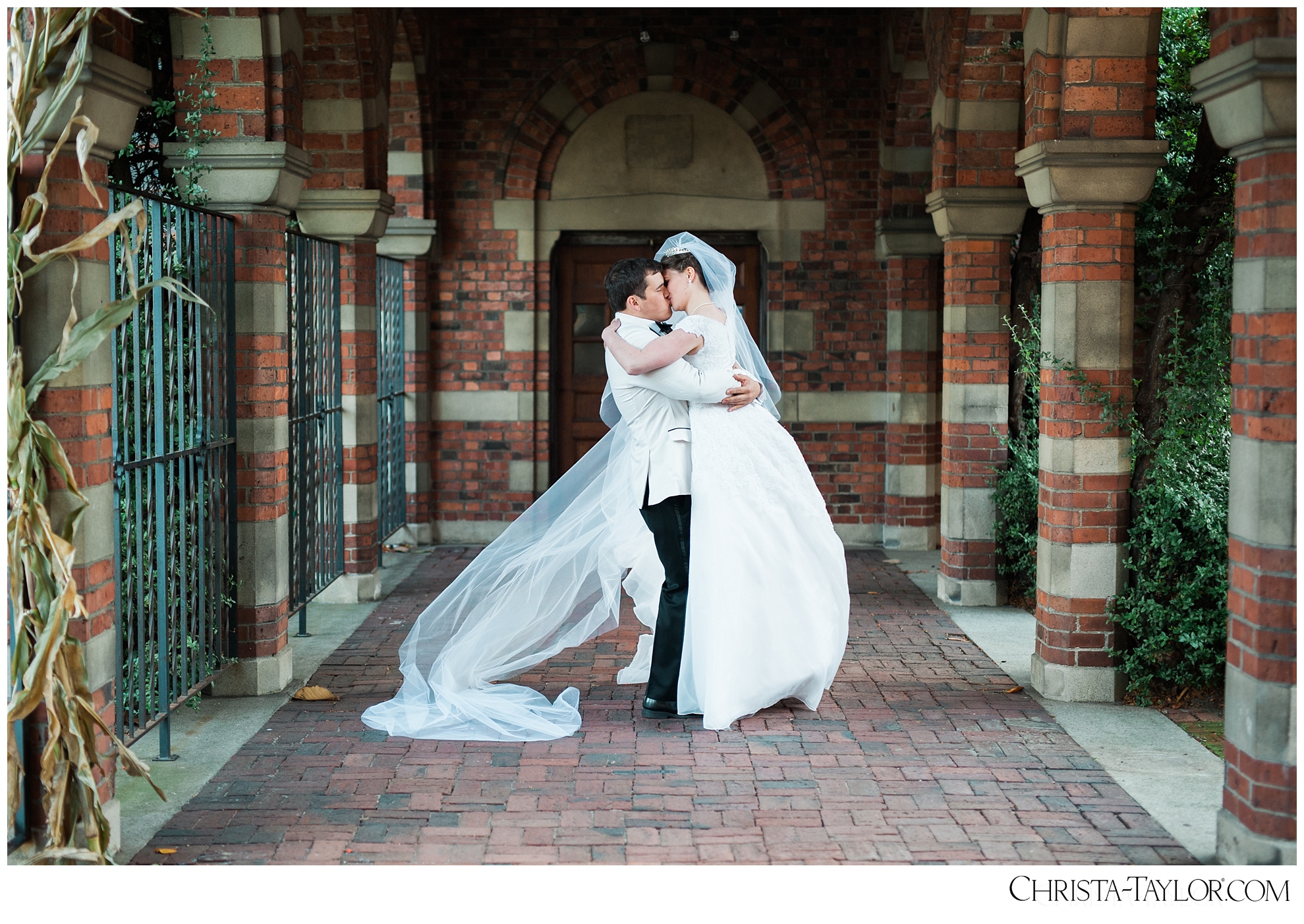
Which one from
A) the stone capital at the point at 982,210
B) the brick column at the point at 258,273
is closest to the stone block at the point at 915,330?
the stone capital at the point at 982,210

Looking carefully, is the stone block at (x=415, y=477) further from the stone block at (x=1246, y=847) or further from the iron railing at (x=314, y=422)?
the stone block at (x=1246, y=847)

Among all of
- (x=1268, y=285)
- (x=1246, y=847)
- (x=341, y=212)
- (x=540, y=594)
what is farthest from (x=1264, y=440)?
(x=341, y=212)

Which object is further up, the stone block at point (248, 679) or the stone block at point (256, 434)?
the stone block at point (256, 434)

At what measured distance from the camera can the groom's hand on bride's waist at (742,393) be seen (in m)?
5.78

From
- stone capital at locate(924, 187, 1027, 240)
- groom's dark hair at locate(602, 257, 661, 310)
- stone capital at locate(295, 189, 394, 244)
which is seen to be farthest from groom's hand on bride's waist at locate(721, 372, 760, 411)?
stone capital at locate(295, 189, 394, 244)

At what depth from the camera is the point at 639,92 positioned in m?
11.0

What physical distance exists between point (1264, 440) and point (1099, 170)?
2473 millimetres

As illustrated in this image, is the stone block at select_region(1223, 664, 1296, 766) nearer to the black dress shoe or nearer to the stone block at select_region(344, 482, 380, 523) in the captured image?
the black dress shoe

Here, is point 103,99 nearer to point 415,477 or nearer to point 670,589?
point 670,589

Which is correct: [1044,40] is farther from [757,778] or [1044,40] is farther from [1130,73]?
[757,778]

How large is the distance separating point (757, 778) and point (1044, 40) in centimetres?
366

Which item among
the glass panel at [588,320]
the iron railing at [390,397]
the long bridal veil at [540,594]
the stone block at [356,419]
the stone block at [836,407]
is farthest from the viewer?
the glass panel at [588,320]

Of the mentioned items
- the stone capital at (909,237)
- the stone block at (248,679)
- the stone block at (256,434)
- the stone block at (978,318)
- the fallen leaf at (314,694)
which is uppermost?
the stone capital at (909,237)

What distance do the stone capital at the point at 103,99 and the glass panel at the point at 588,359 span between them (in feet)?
24.2
